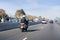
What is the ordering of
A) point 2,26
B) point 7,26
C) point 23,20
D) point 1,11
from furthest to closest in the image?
point 1,11 < point 7,26 < point 2,26 < point 23,20

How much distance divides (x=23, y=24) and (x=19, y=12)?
141 meters

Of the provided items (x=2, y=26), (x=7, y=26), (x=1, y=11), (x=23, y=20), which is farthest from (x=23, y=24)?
(x=1, y=11)

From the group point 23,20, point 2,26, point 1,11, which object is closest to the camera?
point 23,20

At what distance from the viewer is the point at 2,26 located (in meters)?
32.8

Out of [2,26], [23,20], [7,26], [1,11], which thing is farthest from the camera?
[1,11]

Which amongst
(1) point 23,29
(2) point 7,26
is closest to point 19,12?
(2) point 7,26

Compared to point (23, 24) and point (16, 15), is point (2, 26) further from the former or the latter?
point (16, 15)

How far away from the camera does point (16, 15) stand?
169 meters

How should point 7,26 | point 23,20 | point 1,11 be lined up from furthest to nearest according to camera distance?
point 1,11 < point 7,26 < point 23,20

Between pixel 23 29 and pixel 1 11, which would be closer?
pixel 23 29

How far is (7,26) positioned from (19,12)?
130m

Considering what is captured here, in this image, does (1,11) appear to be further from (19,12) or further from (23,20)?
(23,20)

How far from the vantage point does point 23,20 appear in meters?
25.2

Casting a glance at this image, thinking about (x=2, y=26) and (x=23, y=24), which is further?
(x=2, y=26)
